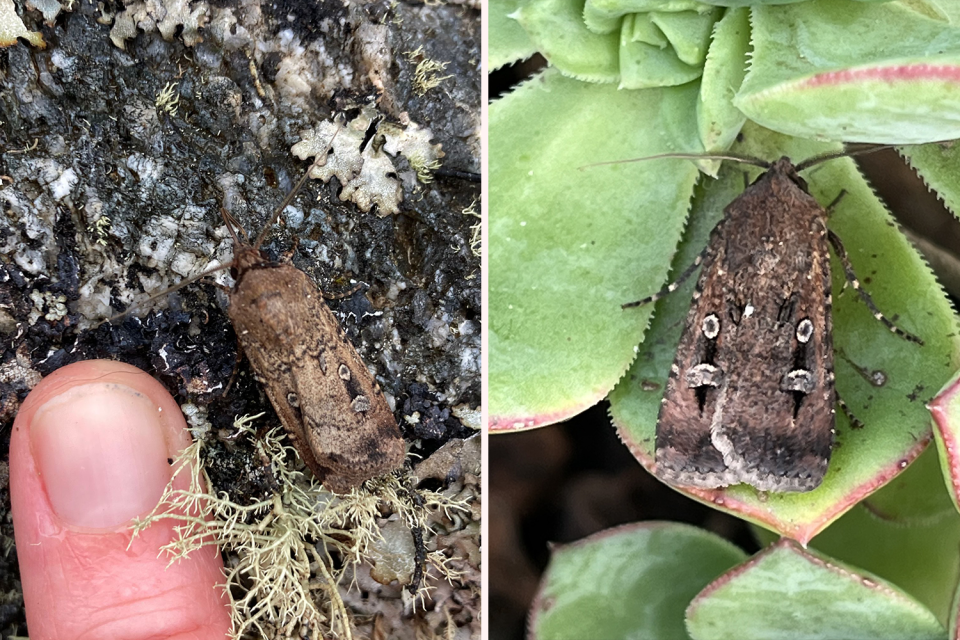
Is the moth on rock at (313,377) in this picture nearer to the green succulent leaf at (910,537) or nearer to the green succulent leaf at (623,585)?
the green succulent leaf at (623,585)

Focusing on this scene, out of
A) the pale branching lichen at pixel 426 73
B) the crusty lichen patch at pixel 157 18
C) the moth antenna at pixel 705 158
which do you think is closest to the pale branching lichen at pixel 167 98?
the crusty lichen patch at pixel 157 18

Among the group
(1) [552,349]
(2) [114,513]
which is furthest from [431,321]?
(2) [114,513]

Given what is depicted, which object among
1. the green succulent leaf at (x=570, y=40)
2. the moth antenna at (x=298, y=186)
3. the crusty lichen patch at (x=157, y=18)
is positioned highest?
the crusty lichen patch at (x=157, y=18)

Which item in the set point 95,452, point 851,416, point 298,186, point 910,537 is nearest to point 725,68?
point 851,416

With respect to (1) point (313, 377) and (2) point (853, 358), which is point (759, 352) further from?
(1) point (313, 377)

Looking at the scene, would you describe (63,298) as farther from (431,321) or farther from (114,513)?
(431,321)

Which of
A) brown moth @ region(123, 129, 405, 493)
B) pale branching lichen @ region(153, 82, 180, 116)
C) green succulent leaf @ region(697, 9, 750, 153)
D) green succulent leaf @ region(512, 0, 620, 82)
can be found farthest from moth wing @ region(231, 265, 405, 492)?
green succulent leaf @ region(697, 9, 750, 153)
